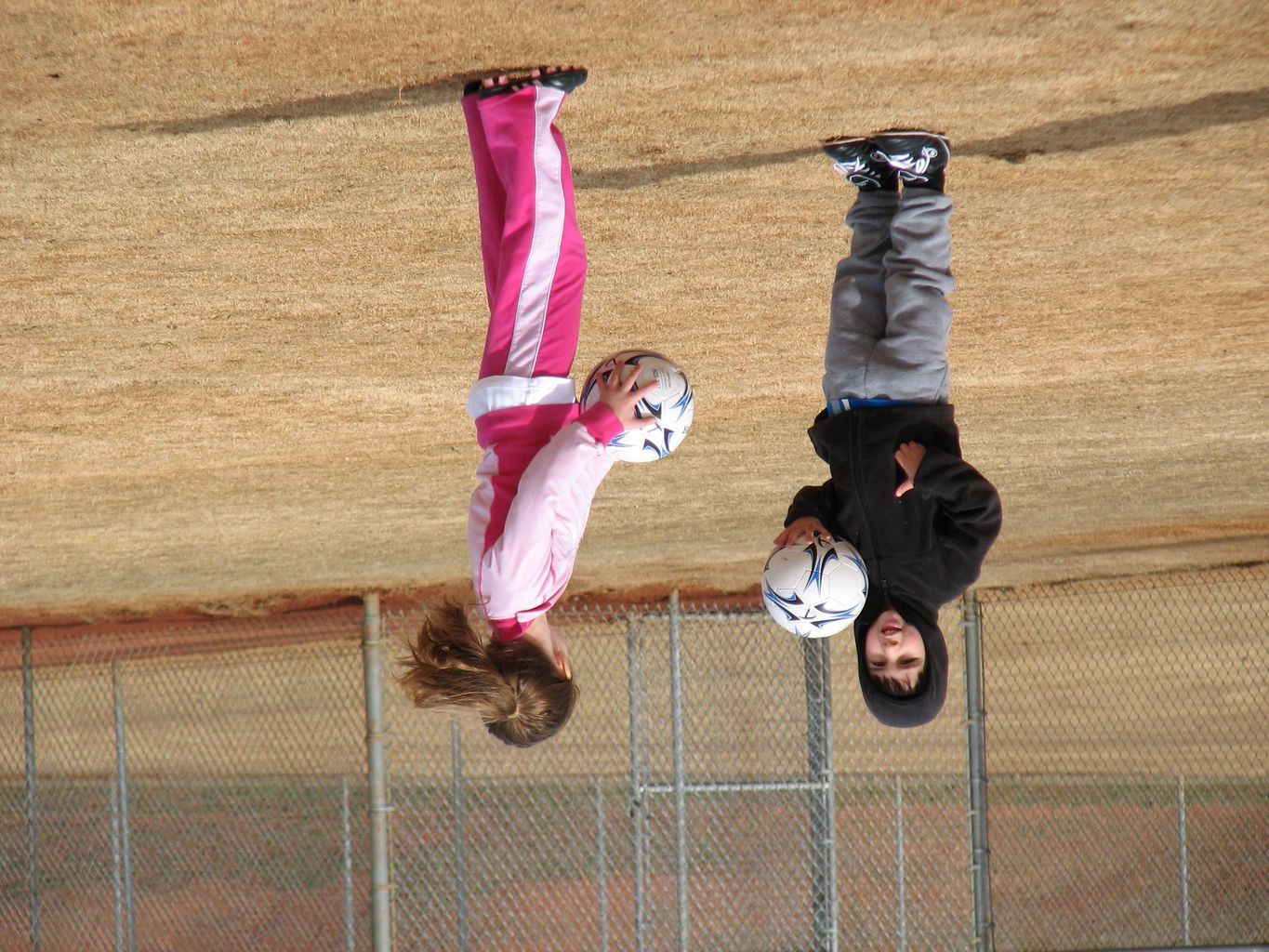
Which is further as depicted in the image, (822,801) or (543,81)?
(822,801)

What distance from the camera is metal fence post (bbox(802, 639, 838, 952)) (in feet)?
20.0

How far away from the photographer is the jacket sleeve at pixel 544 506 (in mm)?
2740

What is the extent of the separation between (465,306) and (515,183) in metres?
1.23

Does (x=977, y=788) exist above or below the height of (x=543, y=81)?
below

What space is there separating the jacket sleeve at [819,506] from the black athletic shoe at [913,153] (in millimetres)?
982

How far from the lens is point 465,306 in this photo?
3.92m

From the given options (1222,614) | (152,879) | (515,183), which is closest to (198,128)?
(515,183)

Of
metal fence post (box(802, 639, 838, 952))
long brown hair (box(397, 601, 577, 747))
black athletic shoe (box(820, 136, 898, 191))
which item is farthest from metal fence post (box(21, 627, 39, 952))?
black athletic shoe (box(820, 136, 898, 191))

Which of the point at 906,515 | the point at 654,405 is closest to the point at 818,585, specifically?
the point at 906,515

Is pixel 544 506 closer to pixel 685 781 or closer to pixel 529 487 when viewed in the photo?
pixel 529 487

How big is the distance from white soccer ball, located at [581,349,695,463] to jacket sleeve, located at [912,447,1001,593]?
67 centimetres

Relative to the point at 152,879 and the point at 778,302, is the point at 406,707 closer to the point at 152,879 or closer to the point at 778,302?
the point at 152,879

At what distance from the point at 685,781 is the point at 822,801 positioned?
0.97 metres

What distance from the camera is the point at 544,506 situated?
274 centimetres
